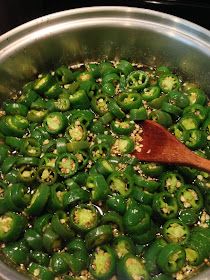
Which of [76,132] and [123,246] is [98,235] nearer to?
[123,246]

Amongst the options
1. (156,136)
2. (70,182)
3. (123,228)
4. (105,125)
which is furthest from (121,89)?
(123,228)

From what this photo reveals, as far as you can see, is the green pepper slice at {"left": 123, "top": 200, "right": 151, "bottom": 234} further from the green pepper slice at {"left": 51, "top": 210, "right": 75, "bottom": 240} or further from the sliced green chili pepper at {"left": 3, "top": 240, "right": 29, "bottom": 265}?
the sliced green chili pepper at {"left": 3, "top": 240, "right": 29, "bottom": 265}

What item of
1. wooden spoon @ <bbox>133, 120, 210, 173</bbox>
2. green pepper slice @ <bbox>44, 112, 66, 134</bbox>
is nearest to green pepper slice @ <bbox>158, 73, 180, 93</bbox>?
wooden spoon @ <bbox>133, 120, 210, 173</bbox>

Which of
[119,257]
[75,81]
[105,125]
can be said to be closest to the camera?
[119,257]

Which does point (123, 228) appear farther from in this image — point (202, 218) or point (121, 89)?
point (121, 89)

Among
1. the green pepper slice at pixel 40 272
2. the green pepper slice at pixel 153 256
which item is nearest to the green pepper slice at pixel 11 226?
the green pepper slice at pixel 40 272

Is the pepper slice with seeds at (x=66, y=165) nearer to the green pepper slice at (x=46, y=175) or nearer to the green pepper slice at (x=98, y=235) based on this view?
the green pepper slice at (x=46, y=175)
